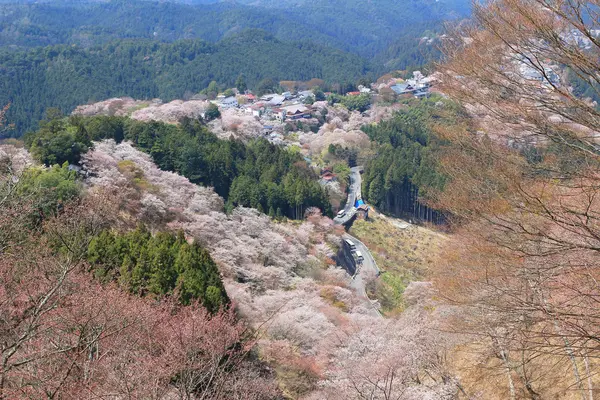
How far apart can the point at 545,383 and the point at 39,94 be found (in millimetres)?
53354

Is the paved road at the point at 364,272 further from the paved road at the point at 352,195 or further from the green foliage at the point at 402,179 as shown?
the green foliage at the point at 402,179

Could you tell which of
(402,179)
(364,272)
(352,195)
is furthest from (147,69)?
(364,272)

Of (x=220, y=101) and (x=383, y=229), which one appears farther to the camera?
(x=220, y=101)

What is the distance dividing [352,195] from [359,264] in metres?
10.4

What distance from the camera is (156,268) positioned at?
11.3m

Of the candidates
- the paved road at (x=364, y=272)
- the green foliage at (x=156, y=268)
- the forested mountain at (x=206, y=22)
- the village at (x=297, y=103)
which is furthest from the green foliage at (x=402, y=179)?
the forested mountain at (x=206, y=22)

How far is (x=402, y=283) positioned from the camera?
925 inches

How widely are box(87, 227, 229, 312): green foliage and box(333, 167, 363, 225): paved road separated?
17.7 metres

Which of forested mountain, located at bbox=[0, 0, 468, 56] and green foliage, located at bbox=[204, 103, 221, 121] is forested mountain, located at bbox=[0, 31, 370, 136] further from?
forested mountain, located at bbox=[0, 0, 468, 56]

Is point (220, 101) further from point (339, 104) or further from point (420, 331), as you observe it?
point (420, 331)

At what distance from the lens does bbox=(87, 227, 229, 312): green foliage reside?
35.8ft

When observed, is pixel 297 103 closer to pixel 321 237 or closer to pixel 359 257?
pixel 359 257

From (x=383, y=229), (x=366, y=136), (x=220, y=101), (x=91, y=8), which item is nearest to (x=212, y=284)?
(x=383, y=229)

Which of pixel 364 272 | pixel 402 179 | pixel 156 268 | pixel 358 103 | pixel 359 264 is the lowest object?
pixel 359 264
